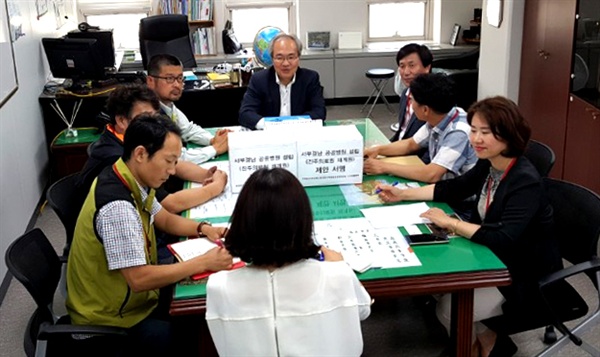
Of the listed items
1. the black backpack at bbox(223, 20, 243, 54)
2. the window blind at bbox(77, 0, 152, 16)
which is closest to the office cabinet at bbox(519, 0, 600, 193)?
the black backpack at bbox(223, 20, 243, 54)

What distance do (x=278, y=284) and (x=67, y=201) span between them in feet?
4.83

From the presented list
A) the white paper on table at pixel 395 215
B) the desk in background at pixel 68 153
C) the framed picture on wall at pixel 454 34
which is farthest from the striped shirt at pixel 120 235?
the framed picture on wall at pixel 454 34

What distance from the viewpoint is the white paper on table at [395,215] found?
2.51 metres

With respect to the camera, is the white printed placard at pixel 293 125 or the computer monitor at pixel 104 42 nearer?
the white printed placard at pixel 293 125

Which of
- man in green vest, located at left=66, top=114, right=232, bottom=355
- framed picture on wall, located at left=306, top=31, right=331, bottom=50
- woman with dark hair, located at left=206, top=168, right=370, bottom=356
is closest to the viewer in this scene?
woman with dark hair, located at left=206, top=168, right=370, bottom=356

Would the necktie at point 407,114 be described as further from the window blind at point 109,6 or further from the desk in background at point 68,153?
the window blind at point 109,6

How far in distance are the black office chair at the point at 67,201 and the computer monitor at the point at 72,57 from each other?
2.72 metres

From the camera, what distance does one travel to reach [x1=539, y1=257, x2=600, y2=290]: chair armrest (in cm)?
233

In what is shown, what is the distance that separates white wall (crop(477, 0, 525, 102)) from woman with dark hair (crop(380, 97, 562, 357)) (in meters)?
3.27

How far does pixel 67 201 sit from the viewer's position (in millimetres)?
2812

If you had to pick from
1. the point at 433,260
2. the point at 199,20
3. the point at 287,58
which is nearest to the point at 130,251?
the point at 433,260

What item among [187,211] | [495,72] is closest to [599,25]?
[495,72]

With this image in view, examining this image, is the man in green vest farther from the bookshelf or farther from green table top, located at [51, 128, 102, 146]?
the bookshelf

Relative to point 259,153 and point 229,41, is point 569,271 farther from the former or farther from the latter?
point 229,41
